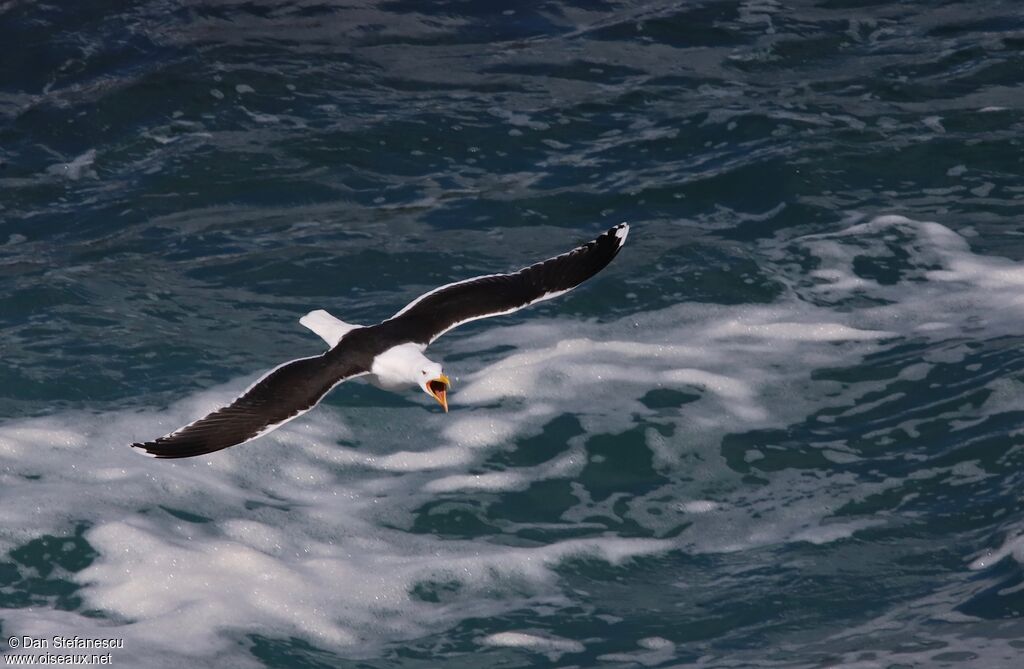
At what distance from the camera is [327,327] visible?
27.9 ft

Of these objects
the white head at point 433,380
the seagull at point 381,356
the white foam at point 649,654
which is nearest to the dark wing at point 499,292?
the seagull at point 381,356

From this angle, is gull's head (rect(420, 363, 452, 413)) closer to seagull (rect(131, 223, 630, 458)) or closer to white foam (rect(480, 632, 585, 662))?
seagull (rect(131, 223, 630, 458))

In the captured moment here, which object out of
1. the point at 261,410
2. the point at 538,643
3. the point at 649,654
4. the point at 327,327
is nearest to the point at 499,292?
the point at 327,327

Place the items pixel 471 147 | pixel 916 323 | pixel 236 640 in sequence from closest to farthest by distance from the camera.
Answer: pixel 236 640
pixel 916 323
pixel 471 147

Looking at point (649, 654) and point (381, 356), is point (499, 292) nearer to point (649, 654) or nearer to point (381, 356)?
point (381, 356)

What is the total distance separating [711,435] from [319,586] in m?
2.77

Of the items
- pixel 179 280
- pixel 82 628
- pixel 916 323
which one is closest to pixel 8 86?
pixel 179 280

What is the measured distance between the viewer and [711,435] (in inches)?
362

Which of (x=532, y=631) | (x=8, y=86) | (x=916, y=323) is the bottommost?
(x=532, y=631)

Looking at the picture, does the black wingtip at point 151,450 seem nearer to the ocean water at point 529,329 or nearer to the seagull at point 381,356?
the seagull at point 381,356

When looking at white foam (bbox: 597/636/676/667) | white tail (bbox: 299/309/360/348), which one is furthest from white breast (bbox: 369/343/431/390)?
white foam (bbox: 597/636/676/667)

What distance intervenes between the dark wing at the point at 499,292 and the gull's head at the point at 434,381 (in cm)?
39

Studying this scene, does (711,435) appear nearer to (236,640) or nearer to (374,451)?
(374,451)

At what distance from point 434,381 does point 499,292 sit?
974 millimetres
